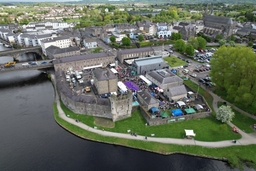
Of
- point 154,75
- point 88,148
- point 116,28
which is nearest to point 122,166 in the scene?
point 88,148

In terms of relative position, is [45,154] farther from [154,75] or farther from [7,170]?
[154,75]

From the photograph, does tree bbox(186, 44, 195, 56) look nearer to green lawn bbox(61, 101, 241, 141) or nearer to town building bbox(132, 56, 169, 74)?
town building bbox(132, 56, 169, 74)

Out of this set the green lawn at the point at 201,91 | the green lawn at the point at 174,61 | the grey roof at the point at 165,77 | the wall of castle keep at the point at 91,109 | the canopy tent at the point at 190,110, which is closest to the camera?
the wall of castle keep at the point at 91,109

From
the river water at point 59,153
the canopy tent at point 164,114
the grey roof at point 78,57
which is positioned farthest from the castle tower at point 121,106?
the grey roof at point 78,57

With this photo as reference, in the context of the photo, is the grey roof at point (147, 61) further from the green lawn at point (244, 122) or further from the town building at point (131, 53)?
the green lawn at point (244, 122)

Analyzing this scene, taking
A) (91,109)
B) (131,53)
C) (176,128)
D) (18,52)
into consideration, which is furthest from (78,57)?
(176,128)

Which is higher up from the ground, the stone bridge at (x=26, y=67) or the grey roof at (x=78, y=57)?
the grey roof at (x=78, y=57)

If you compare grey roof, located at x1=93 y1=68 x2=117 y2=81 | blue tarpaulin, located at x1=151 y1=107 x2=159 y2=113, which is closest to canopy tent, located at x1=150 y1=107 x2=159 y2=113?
blue tarpaulin, located at x1=151 y1=107 x2=159 y2=113
